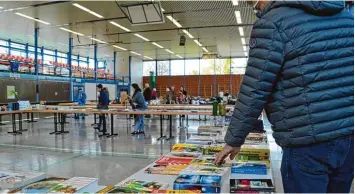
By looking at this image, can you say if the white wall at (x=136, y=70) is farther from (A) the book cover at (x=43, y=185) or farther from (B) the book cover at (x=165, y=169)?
(A) the book cover at (x=43, y=185)

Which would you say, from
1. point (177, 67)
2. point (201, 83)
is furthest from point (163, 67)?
point (201, 83)

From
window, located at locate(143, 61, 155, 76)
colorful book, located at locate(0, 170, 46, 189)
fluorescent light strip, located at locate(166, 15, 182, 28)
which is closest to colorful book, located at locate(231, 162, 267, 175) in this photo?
colorful book, located at locate(0, 170, 46, 189)

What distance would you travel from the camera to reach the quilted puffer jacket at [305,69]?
112cm

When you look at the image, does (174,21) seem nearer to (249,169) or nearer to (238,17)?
(238,17)

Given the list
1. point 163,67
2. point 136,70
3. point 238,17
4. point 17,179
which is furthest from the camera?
point 163,67

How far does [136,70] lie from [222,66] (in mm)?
8068

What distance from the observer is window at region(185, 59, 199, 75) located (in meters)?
28.8

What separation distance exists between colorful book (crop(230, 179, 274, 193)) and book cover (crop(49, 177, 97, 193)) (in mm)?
762

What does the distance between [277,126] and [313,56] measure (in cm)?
29

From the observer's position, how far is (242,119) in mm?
1200

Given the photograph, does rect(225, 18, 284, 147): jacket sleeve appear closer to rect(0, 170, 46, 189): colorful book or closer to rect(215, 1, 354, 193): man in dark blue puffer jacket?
rect(215, 1, 354, 193): man in dark blue puffer jacket

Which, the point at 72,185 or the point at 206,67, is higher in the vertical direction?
the point at 206,67

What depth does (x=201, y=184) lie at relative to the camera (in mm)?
1491

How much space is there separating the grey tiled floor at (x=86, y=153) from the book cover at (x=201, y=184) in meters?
2.48
